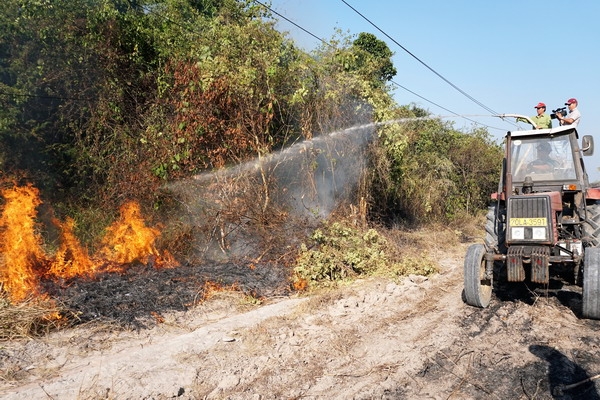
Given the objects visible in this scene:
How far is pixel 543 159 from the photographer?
7.50 meters

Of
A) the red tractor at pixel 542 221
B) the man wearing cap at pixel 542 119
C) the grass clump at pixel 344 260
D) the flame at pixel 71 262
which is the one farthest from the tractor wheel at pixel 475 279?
the flame at pixel 71 262

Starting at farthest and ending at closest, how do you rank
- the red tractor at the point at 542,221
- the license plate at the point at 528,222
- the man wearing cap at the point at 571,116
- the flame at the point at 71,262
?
the man wearing cap at the point at 571,116 → the flame at the point at 71,262 → the license plate at the point at 528,222 → the red tractor at the point at 542,221

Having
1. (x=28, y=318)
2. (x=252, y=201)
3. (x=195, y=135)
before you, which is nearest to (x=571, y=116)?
(x=252, y=201)

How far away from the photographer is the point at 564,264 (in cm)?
662

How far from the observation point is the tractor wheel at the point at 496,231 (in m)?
7.32

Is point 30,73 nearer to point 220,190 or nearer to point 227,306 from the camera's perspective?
point 220,190

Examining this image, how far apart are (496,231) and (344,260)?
2.86m

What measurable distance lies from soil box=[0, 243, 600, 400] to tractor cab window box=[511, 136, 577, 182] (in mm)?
1889

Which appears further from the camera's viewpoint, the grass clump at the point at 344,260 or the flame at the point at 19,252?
the grass clump at the point at 344,260

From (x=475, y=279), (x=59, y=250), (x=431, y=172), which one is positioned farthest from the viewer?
(x=431, y=172)

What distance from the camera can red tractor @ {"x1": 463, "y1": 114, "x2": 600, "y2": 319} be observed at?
6.14 metres

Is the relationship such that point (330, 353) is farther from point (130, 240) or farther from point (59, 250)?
point (59, 250)

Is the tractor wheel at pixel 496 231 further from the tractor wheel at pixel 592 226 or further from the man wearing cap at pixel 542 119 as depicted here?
the man wearing cap at pixel 542 119

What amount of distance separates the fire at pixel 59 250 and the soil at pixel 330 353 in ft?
5.55
